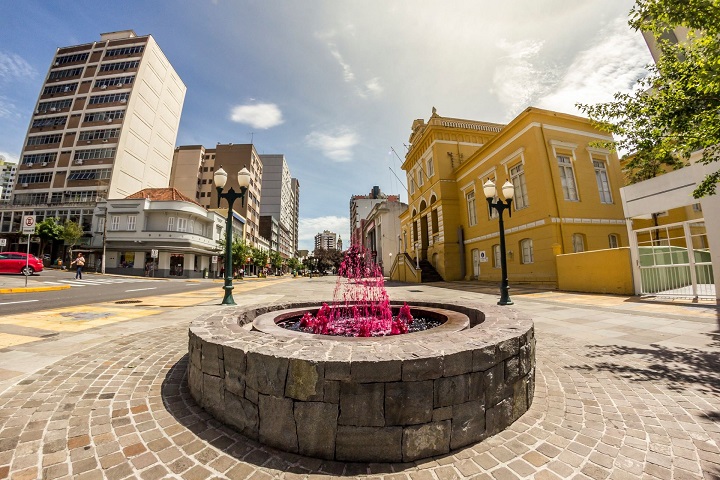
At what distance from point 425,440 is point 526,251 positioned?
17.8 meters

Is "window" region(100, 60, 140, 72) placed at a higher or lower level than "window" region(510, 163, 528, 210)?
higher

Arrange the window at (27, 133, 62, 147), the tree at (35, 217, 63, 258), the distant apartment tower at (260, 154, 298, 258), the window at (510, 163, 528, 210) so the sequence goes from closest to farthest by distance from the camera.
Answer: the window at (510, 163, 528, 210)
the tree at (35, 217, 63, 258)
the window at (27, 133, 62, 147)
the distant apartment tower at (260, 154, 298, 258)

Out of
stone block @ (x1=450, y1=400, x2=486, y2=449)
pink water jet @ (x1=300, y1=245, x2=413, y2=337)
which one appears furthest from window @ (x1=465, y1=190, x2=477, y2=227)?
stone block @ (x1=450, y1=400, x2=486, y2=449)

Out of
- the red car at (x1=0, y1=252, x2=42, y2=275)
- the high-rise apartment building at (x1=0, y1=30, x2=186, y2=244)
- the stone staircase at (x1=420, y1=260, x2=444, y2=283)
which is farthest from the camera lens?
the high-rise apartment building at (x1=0, y1=30, x2=186, y2=244)

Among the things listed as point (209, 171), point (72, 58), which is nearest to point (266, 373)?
point (209, 171)

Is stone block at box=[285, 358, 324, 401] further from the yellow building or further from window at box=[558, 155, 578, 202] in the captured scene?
window at box=[558, 155, 578, 202]

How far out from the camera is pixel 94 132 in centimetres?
3834

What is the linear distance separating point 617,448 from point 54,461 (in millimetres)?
3937

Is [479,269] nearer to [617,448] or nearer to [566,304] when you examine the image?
[566,304]

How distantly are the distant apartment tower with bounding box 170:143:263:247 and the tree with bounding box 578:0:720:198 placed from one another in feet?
175

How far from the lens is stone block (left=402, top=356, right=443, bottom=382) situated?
6.50 ft

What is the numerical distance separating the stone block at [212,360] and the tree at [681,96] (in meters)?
9.09

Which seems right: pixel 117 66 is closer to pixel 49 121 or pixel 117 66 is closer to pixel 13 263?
pixel 49 121

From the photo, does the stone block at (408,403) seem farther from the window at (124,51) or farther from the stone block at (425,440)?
the window at (124,51)
